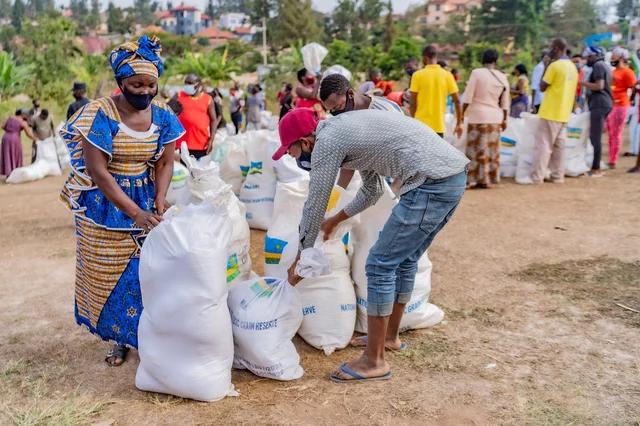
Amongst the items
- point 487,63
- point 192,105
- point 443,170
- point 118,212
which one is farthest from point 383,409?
point 487,63

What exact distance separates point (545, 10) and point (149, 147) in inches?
2241

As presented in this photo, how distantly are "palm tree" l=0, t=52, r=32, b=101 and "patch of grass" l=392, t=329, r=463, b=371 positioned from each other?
19.2 metres

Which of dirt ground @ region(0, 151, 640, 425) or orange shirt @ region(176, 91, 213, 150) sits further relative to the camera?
orange shirt @ region(176, 91, 213, 150)

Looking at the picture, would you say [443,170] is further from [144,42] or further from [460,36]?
[460,36]

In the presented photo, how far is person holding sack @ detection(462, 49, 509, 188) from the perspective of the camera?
687 cm

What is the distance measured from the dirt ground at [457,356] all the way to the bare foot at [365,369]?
0.05 m

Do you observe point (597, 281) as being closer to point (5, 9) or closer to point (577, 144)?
point (577, 144)

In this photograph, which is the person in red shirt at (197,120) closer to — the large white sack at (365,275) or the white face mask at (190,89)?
the white face mask at (190,89)

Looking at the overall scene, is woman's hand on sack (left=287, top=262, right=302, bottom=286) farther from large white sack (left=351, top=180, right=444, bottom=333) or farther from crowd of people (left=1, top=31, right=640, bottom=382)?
large white sack (left=351, top=180, right=444, bottom=333)

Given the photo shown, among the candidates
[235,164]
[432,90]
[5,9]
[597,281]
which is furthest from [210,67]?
[5,9]

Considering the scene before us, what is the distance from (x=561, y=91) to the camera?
6984 millimetres

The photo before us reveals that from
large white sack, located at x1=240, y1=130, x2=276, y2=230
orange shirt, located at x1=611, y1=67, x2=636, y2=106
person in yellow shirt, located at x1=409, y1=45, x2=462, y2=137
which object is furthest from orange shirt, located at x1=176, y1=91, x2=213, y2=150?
orange shirt, located at x1=611, y1=67, x2=636, y2=106

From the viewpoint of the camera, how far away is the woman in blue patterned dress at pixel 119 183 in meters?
2.76

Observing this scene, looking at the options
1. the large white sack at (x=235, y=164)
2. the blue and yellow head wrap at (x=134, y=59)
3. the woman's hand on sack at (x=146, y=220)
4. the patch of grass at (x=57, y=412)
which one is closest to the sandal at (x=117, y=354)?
the patch of grass at (x=57, y=412)
